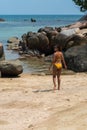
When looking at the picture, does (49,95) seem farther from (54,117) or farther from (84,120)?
(84,120)

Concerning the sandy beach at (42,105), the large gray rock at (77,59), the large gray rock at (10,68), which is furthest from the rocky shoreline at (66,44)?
the sandy beach at (42,105)

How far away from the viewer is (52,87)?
58.1 feet

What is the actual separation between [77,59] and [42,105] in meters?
12.2

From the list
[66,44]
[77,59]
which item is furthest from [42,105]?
[66,44]

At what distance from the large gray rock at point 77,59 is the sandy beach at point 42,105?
5.28 m

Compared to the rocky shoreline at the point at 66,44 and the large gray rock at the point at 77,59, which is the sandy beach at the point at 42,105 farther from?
the rocky shoreline at the point at 66,44

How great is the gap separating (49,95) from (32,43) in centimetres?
2321

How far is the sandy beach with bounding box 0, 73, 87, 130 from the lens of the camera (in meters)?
11.2

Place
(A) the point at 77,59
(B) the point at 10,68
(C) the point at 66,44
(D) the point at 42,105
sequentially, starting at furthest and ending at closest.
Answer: (C) the point at 66,44
(A) the point at 77,59
(B) the point at 10,68
(D) the point at 42,105

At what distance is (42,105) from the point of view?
1389cm

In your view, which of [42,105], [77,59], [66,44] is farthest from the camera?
[66,44]

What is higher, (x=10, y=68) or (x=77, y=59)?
(x=10, y=68)

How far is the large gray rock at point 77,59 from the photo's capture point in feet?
82.2

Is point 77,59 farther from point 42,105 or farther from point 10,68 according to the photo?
point 42,105
